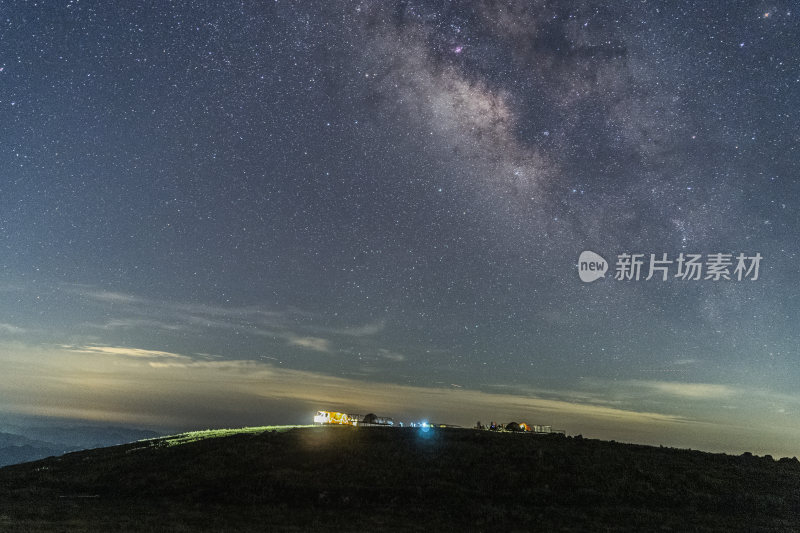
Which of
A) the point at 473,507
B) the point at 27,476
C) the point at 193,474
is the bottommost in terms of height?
the point at 27,476

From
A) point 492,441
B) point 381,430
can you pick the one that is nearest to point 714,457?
point 492,441

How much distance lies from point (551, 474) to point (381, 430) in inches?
740

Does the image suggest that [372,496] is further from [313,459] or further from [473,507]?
[313,459]

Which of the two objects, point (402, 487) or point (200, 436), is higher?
point (402, 487)

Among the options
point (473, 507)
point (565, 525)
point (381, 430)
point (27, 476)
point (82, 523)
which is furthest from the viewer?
point (381, 430)

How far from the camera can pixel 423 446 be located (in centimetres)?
4288

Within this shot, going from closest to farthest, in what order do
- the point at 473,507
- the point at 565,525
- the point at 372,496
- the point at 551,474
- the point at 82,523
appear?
1. the point at 82,523
2. the point at 565,525
3. the point at 473,507
4. the point at 372,496
5. the point at 551,474

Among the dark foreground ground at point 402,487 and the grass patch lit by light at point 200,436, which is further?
the grass patch lit by light at point 200,436

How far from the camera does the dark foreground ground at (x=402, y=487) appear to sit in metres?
27.0

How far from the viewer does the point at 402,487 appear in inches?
1313

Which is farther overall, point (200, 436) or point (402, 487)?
point (200, 436)

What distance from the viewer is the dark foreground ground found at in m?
27.0

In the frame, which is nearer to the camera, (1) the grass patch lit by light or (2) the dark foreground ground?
(2) the dark foreground ground

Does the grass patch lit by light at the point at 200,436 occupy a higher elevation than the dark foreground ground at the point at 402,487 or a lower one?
lower
